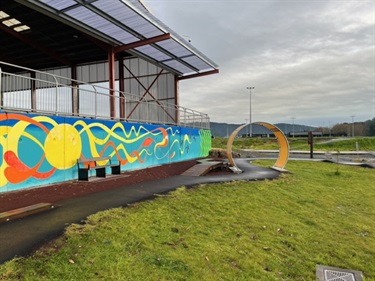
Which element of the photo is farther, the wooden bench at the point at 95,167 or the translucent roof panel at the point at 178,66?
the translucent roof panel at the point at 178,66

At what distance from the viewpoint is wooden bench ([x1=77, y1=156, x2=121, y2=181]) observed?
344 inches

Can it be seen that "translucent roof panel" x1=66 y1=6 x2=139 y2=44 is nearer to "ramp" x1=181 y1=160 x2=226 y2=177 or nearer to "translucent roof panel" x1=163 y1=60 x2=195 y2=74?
"translucent roof panel" x1=163 y1=60 x2=195 y2=74

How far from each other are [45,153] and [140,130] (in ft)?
16.2

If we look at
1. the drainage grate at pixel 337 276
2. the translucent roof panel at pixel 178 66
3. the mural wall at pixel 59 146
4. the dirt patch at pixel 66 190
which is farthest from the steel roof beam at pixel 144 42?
the drainage grate at pixel 337 276

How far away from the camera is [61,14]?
11.4 metres

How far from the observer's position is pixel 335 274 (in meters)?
5.29

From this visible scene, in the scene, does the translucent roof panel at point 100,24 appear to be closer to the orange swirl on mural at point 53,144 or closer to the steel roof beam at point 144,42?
the steel roof beam at point 144,42

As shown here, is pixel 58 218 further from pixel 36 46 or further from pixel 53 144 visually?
pixel 36 46

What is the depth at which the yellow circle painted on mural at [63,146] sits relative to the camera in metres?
7.89

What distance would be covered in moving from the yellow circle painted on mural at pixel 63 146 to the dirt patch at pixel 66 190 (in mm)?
601

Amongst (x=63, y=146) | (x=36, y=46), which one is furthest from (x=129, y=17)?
(x=36, y=46)

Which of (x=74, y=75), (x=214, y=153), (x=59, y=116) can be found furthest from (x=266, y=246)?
(x=74, y=75)

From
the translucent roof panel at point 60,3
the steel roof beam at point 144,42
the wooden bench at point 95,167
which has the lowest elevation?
the wooden bench at point 95,167

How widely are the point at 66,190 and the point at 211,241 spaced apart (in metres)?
4.35
